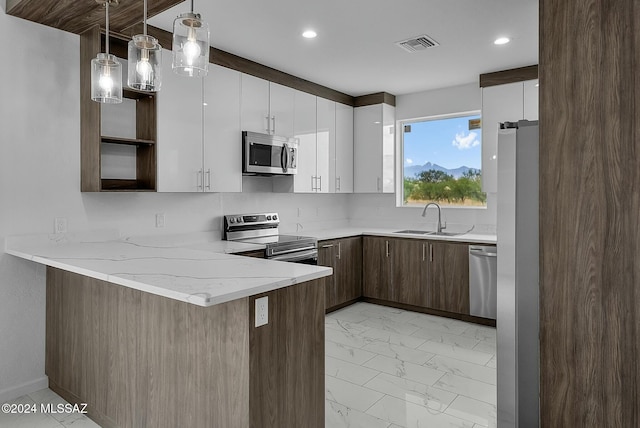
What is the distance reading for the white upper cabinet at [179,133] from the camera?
3.26 metres

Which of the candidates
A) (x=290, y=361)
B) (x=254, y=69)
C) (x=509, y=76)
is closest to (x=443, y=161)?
(x=509, y=76)

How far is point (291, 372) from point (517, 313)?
1112mm

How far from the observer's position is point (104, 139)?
2.88m

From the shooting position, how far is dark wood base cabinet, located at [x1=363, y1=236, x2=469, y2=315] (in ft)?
14.1

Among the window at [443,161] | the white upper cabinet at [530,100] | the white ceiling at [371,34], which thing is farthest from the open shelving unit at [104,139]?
the white upper cabinet at [530,100]

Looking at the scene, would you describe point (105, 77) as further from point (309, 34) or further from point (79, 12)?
point (309, 34)

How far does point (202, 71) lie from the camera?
187 cm

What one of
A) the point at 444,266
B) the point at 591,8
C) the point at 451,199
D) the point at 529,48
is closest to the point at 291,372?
the point at 591,8

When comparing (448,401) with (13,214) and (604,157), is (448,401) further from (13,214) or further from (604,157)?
(13,214)

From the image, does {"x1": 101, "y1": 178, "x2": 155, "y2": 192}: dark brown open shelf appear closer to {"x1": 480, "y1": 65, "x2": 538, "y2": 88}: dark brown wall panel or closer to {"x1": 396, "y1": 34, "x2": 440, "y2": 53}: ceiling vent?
{"x1": 396, "y1": 34, "x2": 440, "y2": 53}: ceiling vent

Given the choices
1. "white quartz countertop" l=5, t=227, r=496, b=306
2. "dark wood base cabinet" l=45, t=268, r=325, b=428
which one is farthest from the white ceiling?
"dark wood base cabinet" l=45, t=268, r=325, b=428

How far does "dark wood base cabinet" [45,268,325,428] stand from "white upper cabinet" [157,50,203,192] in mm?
1115

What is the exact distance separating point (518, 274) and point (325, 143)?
3.21 meters

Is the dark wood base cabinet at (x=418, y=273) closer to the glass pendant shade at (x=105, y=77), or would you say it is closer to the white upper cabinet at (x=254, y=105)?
the white upper cabinet at (x=254, y=105)
